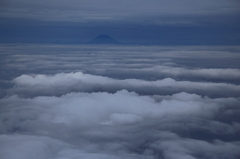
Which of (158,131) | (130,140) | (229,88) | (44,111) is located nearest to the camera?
(130,140)

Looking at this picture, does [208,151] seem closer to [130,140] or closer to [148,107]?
[130,140]

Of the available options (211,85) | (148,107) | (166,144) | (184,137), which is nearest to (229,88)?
(211,85)

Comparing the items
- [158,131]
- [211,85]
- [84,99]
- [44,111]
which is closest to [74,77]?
[84,99]

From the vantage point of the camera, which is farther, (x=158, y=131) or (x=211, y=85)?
(x=211, y=85)

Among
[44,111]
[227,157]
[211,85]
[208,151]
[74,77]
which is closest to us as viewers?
[227,157]

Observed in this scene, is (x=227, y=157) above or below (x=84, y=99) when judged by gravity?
below

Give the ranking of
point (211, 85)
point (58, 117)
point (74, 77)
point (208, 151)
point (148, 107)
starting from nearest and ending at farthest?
point (208, 151), point (58, 117), point (148, 107), point (211, 85), point (74, 77)

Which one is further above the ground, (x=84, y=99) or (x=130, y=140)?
(x=84, y=99)

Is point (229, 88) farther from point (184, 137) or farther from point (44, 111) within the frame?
point (44, 111)

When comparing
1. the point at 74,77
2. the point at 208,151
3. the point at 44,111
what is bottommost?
the point at 208,151
